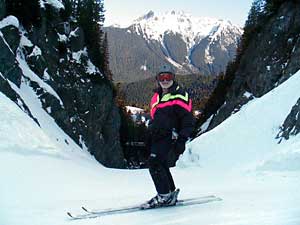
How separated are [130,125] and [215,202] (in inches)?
2380

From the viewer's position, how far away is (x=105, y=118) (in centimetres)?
4425

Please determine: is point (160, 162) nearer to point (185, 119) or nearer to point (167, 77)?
point (185, 119)

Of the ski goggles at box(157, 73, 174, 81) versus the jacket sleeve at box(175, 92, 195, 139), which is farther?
the ski goggles at box(157, 73, 174, 81)

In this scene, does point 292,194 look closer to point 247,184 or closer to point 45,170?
point 247,184

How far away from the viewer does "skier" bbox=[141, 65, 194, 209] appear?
6.51m

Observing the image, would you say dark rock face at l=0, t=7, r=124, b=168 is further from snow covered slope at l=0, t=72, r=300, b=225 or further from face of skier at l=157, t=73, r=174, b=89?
face of skier at l=157, t=73, r=174, b=89

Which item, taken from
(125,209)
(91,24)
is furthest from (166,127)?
(91,24)

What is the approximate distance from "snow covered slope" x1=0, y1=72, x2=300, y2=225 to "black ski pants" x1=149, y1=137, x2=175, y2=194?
43 cm

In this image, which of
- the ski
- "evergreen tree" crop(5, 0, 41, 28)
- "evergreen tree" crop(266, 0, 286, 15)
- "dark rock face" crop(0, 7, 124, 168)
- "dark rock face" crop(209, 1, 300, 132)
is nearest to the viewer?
the ski

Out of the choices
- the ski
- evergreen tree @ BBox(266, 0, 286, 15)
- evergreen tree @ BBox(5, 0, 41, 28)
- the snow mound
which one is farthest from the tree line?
the ski

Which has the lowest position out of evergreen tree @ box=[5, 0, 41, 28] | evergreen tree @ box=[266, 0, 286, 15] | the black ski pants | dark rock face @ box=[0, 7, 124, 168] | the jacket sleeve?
the black ski pants

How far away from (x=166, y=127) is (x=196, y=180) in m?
4.55

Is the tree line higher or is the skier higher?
the tree line

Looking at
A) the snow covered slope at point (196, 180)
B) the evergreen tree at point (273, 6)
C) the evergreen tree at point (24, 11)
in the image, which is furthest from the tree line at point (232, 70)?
the snow covered slope at point (196, 180)
